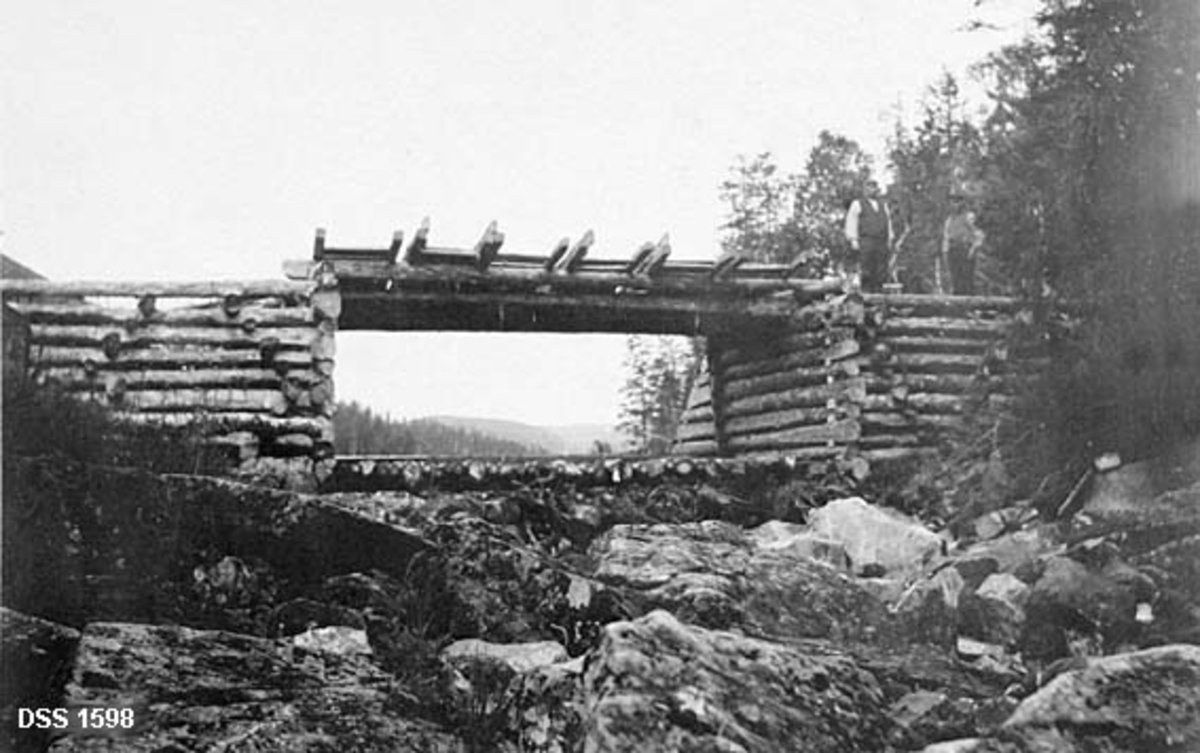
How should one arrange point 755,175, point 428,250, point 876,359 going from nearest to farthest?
point 428,250 < point 876,359 < point 755,175

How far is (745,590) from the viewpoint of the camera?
15.7 ft

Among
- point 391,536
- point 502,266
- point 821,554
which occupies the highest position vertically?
point 502,266

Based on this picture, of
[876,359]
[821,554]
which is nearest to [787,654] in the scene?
[821,554]

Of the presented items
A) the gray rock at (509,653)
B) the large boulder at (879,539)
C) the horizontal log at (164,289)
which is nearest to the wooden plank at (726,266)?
the large boulder at (879,539)

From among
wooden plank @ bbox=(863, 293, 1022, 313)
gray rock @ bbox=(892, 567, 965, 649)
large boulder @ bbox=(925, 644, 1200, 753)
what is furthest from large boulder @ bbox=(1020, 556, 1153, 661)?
wooden plank @ bbox=(863, 293, 1022, 313)

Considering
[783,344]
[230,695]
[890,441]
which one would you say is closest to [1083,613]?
[230,695]

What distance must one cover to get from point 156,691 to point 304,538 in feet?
4.28

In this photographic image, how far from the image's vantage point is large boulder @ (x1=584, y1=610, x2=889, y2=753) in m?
3.07

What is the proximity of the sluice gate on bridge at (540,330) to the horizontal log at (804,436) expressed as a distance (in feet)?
0.06

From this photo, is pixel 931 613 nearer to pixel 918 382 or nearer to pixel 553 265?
pixel 553 265

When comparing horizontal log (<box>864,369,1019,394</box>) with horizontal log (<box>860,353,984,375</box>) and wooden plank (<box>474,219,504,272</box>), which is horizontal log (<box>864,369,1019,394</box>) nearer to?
horizontal log (<box>860,353,984,375</box>)

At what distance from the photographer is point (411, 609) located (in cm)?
447

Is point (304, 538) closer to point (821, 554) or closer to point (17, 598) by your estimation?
point (17, 598)

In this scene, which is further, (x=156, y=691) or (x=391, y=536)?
(x=391, y=536)
